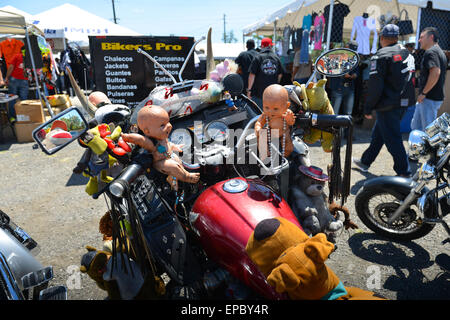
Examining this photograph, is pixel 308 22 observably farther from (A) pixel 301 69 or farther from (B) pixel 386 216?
(B) pixel 386 216

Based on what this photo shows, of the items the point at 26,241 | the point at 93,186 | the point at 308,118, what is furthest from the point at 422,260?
the point at 26,241

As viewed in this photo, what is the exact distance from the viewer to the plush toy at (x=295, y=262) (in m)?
1.22

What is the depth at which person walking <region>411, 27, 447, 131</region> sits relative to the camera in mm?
4805

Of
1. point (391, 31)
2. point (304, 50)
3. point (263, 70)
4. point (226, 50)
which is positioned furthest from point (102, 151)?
point (226, 50)

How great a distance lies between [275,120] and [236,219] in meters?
0.77

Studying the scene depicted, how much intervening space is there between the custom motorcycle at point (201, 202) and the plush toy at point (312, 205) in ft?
0.32

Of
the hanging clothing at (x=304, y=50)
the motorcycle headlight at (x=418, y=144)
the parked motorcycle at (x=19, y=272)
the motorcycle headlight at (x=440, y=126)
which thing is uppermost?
the hanging clothing at (x=304, y=50)

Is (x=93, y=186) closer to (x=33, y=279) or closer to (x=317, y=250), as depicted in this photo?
(x=33, y=279)

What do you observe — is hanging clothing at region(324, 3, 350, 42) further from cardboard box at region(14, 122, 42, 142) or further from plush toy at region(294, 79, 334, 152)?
cardboard box at region(14, 122, 42, 142)

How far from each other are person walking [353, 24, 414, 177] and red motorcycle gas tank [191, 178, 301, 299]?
3259mm

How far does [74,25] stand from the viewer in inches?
528

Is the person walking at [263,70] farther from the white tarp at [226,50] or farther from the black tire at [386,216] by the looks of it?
the white tarp at [226,50]

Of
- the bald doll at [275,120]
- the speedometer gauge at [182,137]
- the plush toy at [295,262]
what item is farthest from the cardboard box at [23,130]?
the plush toy at [295,262]

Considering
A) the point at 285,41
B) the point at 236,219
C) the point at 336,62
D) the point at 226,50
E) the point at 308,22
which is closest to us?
the point at 236,219
